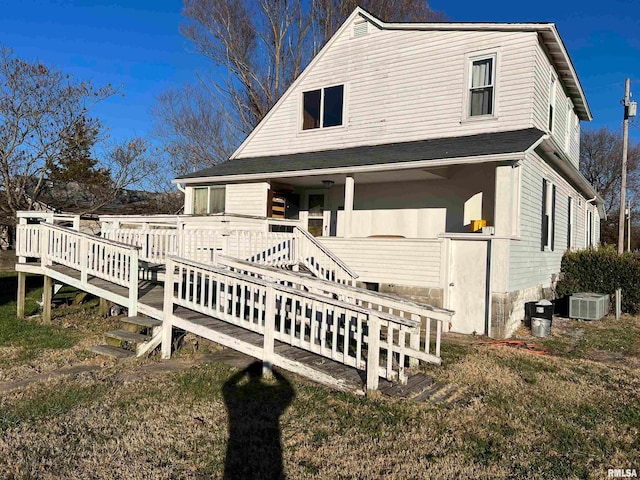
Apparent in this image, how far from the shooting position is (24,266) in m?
10.1

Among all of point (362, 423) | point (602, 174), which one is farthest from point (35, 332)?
point (602, 174)

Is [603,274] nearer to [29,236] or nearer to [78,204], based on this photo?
[29,236]

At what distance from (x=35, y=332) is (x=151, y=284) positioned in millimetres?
2224

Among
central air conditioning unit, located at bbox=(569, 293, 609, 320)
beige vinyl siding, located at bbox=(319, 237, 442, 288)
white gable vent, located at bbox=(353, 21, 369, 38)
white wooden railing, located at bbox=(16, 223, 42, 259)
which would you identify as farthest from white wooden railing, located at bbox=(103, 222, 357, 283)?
white gable vent, located at bbox=(353, 21, 369, 38)

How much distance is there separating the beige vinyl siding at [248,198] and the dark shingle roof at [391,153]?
1.67 feet

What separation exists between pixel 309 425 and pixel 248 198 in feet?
34.1

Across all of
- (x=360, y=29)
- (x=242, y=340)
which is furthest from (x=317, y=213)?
(x=242, y=340)

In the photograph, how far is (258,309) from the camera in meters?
6.39

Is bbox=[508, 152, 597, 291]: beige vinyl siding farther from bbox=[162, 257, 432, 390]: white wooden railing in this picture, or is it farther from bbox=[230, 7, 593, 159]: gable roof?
bbox=[162, 257, 432, 390]: white wooden railing

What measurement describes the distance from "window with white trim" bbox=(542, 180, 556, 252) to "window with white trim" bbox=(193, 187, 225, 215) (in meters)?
9.26

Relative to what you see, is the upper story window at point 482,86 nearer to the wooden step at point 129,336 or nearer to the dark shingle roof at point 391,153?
the dark shingle roof at point 391,153

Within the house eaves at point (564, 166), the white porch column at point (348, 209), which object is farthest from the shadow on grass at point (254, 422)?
the house eaves at point (564, 166)

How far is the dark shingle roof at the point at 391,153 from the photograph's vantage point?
9.95m

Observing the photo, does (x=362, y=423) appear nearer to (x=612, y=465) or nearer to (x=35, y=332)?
(x=612, y=465)
